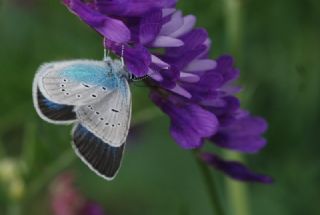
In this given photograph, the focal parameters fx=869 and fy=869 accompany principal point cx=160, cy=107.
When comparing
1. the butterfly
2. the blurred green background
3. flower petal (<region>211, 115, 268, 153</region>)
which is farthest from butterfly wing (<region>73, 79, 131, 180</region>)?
the blurred green background

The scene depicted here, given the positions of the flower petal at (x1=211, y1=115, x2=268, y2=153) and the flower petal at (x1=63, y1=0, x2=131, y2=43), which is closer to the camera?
the flower petal at (x1=63, y1=0, x2=131, y2=43)

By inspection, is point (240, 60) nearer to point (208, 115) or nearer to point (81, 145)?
point (208, 115)

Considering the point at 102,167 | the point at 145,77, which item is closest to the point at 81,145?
the point at 102,167

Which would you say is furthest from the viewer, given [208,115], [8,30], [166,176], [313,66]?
[166,176]

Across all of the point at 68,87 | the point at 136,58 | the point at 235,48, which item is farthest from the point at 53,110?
the point at 235,48

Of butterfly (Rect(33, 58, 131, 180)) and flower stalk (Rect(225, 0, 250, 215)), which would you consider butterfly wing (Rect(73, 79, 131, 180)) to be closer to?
butterfly (Rect(33, 58, 131, 180))

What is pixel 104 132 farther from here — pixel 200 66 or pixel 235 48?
pixel 235 48
